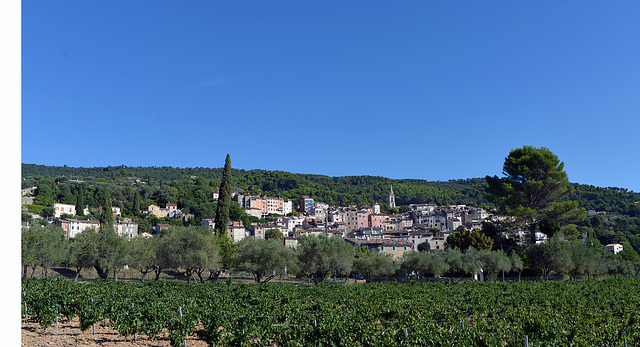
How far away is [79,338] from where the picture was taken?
47.0 feet

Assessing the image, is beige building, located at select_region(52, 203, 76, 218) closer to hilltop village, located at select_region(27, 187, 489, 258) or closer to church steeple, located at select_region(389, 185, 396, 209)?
hilltop village, located at select_region(27, 187, 489, 258)

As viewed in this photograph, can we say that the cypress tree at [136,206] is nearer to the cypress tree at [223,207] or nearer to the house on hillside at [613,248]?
the cypress tree at [223,207]

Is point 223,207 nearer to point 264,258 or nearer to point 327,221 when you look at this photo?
point 264,258

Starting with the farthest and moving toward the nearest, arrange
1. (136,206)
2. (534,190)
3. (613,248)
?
(136,206) → (613,248) → (534,190)

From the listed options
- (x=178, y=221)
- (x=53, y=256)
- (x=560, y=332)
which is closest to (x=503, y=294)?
(x=560, y=332)

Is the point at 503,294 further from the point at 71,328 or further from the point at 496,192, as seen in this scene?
the point at 496,192

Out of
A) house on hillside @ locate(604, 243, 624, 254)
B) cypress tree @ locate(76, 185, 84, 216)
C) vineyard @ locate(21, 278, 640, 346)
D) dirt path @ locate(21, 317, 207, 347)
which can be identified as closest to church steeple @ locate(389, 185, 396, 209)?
house on hillside @ locate(604, 243, 624, 254)

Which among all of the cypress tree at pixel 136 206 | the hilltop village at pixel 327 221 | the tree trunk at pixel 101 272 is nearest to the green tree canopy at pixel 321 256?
the tree trunk at pixel 101 272

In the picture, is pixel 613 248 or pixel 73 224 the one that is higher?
pixel 73 224

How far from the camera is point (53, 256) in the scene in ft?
131

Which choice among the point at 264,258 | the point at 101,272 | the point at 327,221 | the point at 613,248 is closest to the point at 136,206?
the point at 327,221

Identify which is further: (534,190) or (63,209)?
(63,209)

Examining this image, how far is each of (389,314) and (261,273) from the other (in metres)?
27.8

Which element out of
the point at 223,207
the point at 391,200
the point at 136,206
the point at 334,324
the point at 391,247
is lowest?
the point at 391,247
